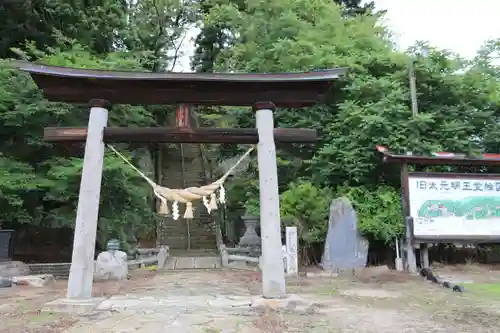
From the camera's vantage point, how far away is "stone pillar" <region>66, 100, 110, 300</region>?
7293 millimetres

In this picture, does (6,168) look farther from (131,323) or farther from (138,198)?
(131,323)

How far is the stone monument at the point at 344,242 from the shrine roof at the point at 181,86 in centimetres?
511

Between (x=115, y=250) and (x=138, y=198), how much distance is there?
6.05ft

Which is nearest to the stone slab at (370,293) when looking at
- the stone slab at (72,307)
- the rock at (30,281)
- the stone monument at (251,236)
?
the stone slab at (72,307)

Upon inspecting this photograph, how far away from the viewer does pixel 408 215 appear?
12195 millimetres

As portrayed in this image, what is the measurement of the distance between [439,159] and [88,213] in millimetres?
9737

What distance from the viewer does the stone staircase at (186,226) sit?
18766 millimetres

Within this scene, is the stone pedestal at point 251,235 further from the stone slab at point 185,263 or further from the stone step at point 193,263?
the stone slab at point 185,263

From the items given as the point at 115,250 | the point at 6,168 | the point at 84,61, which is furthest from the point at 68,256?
the point at 84,61

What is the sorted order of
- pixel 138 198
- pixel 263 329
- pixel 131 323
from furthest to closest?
pixel 138 198 < pixel 131 323 < pixel 263 329

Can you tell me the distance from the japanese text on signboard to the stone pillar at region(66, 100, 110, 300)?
8.92 m

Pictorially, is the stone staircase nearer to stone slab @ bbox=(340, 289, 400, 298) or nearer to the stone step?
the stone step

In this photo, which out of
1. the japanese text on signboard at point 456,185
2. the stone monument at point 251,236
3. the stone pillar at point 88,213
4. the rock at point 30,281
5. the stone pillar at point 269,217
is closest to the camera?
the stone pillar at point 88,213

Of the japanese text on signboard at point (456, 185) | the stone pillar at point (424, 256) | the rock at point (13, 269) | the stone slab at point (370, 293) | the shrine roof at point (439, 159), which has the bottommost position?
the stone slab at point (370, 293)
